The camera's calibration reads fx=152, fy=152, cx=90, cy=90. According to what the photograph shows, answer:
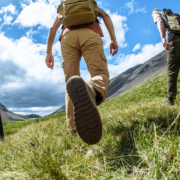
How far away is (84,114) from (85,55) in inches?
51.6

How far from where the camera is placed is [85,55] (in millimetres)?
2672

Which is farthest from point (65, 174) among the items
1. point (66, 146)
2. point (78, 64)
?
point (78, 64)

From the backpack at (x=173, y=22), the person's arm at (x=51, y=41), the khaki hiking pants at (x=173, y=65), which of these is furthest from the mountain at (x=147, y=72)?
the person's arm at (x=51, y=41)

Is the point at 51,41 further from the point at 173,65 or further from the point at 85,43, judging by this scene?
the point at 173,65

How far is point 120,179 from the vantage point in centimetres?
124

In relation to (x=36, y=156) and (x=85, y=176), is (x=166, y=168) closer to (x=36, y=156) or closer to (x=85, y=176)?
(x=85, y=176)

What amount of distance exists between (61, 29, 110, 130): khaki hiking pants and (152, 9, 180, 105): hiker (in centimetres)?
253

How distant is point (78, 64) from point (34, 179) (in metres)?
2.05

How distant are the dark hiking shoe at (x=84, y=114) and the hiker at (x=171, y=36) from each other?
3447 mm

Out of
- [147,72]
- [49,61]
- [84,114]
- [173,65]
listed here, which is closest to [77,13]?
[49,61]

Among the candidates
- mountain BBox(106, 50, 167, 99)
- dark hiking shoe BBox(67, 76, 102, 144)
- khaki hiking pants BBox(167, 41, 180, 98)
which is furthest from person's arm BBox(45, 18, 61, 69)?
mountain BBox(106, 50, 167, 99)

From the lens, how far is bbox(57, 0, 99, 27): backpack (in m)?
2.64

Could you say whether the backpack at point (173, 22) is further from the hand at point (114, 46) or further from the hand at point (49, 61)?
the hand at point (49, 61)

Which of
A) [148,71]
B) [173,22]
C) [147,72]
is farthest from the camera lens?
[148,71]
